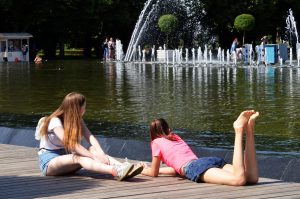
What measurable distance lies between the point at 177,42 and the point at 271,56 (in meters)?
28.7

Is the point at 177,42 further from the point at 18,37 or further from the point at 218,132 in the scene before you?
the point at 218,132

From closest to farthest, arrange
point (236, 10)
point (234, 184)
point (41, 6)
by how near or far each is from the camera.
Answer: point (234, 184) → point (41, 6) → point (236, 10)

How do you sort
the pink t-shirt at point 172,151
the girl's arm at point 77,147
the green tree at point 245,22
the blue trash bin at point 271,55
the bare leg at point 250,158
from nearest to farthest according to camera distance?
the bare leg at point 250,158 < the pink t-shirt at point 172,151 < the girl's arm at point 77,147 < the blue trash bin at point 271,55 < the green tree at point 245,22

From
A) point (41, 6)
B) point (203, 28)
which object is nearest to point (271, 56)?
point (41, 6)

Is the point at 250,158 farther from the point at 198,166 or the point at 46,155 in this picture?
the point at 46,155

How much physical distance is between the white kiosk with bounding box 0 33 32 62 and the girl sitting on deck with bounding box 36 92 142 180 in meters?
46.0

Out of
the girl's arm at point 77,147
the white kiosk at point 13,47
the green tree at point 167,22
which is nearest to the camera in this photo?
the girl's arm at point 77,147

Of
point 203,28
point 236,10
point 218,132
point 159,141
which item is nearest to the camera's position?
point 159,141

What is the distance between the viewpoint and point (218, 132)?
504 inches

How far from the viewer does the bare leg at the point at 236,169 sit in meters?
7.25

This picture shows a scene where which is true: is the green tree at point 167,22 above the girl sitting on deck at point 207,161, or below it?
above

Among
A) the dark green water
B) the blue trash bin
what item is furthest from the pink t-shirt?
the blue trash bin

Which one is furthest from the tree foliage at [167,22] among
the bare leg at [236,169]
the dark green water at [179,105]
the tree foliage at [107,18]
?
the bare leg at [236,169]

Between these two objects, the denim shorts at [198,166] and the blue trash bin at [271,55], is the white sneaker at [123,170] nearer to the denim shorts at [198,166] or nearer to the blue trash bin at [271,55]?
the denim shorts at [198,166]
